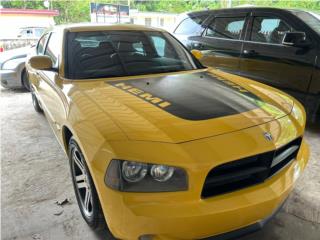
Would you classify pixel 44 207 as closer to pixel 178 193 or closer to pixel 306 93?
pixel 178 193

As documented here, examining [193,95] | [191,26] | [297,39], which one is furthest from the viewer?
[191,26]

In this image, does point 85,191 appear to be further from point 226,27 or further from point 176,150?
point 226,27

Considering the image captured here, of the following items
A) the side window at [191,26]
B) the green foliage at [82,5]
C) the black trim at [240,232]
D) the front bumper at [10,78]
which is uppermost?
the green foliage at [82,5]

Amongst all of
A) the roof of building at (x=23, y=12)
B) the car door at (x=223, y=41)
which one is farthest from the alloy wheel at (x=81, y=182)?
the roof of building at (x=23, y=12)

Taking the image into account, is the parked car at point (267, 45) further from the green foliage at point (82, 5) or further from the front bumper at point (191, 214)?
the green foliage at point (82, 5)

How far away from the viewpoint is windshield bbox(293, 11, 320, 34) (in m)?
4.00

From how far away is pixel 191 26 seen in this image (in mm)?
5680

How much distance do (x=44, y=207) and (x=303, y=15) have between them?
396 centimetres

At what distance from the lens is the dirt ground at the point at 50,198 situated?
7.30ft

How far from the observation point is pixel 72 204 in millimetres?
2580

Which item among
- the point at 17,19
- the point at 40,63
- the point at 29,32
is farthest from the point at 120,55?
the point at 17,19

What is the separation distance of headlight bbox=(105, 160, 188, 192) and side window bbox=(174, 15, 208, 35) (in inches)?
169

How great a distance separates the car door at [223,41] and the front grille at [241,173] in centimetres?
317

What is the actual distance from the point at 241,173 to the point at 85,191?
1.19 m
